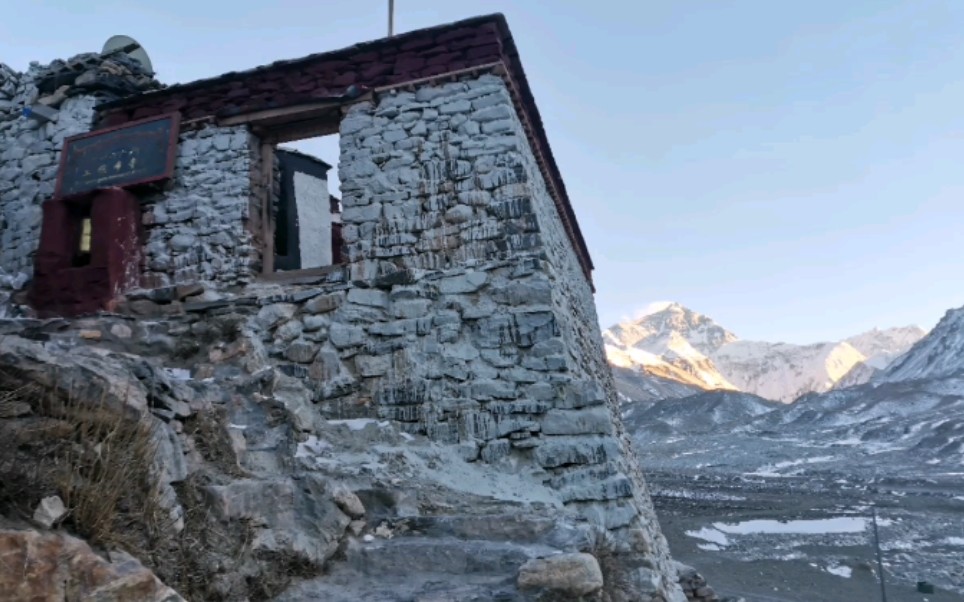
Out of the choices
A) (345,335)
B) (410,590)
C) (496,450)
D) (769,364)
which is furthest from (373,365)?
(769,364)

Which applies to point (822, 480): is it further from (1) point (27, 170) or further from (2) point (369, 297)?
(1) point (27, 170)

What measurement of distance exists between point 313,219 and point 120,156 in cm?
488

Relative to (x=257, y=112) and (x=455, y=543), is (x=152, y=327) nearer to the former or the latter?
(x=257, y=112)

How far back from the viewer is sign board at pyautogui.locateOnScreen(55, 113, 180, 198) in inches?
284

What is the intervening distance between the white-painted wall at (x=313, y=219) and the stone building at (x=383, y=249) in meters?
4.08

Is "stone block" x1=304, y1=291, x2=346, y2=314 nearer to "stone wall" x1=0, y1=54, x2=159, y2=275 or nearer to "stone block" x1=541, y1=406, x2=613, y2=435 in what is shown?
"stone block" x1=541, y1=406, x2=613, y2=435

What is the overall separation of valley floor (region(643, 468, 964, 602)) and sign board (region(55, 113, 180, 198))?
17134 millimetres

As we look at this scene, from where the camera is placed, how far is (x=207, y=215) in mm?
6949

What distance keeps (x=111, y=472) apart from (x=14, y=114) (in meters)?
8.41

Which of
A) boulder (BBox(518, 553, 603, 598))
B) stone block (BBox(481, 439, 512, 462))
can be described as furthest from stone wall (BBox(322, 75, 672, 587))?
boulder (BBox(518, 553, 603, 598))

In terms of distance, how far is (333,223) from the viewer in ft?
43.3

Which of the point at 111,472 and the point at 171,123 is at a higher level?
the point at 171,123

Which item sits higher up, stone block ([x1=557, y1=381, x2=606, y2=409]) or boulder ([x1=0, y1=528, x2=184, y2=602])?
stone block ([x1=557, y1=381, x2=606, y2=409])

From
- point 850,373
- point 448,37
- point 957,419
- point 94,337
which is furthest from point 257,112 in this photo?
point 850,373
